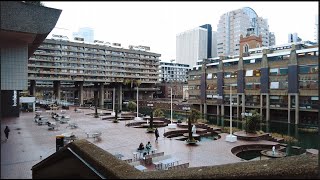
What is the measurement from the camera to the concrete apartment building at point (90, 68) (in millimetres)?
71125

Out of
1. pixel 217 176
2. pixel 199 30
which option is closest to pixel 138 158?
pixel 217 176

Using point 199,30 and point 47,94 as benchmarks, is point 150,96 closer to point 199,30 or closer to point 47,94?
point 47,94

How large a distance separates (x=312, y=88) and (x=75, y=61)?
60.8m

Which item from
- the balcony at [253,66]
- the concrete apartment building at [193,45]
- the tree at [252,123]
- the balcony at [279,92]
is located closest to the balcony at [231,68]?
the balcony at [253,66]

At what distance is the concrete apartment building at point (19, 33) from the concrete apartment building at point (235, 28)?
452 ft

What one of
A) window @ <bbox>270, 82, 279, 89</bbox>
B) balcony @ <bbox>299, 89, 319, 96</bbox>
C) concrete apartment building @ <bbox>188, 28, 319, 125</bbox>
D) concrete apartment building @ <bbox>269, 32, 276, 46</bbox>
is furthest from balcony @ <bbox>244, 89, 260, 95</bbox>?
concrete apartment building @ <bbox>269, 32, 276, 46</bbox>

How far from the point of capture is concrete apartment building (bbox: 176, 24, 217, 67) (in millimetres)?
152875

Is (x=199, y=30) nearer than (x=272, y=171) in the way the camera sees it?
No

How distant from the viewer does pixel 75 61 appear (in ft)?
253

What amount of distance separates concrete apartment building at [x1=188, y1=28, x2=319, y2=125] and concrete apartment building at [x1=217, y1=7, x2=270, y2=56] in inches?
3243

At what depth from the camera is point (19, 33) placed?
8.21 metres

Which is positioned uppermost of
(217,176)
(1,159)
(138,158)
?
(1,159)

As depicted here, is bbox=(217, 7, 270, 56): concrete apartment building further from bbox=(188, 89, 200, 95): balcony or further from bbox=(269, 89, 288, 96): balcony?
bbox=(269, 89, 288, 96): balcony

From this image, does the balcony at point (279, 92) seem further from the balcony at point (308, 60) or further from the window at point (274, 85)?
the balcony at point (308, 60)
